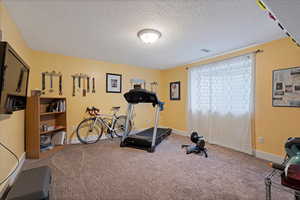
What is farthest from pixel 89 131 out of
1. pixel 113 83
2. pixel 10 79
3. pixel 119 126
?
pixel 10 79

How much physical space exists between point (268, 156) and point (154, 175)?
2.34m

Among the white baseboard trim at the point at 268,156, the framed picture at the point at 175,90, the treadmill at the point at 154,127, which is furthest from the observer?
the framed picture at the point at 175,90

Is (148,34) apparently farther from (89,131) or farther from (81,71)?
(89,131)

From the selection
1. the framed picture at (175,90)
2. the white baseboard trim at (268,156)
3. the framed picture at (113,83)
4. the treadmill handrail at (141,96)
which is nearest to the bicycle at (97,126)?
the framed picture at (113,83)

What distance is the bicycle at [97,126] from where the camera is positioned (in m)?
3.90

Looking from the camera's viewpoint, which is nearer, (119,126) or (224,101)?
(224,101)

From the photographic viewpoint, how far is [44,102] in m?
3.46

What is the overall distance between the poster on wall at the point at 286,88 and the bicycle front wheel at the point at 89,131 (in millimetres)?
4228

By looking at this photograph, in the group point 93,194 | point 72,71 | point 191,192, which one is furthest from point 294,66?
point 72,71

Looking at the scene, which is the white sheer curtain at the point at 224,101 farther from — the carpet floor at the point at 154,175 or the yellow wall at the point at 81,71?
the yellow wall at the point at 81,71

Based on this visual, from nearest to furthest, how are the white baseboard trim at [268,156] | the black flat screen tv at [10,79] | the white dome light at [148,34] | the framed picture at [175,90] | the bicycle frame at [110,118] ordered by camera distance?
the black flat screen tv at [10,79], the white dome light at [148,34], the white baseboard trim at [268,156], the bicycle frame at [110,118], the framed picture at [175,90]

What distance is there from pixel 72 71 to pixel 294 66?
4839mm

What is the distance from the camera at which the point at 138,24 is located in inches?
85.6

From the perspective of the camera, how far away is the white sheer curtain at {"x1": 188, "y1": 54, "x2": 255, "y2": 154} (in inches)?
122
